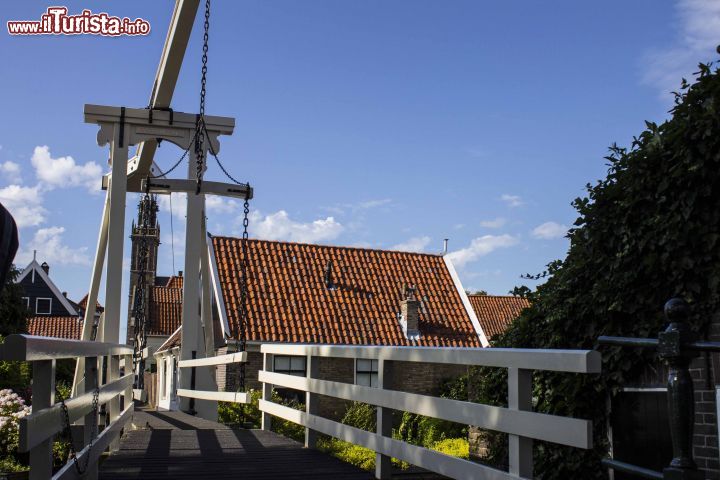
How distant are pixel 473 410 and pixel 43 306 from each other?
48759 millimetres

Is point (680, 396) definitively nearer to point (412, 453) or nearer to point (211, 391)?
point (412, 453)

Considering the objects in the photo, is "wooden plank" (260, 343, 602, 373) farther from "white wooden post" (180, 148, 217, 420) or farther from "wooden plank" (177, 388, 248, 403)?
"white wooden post" (180, 148, 217, 420)

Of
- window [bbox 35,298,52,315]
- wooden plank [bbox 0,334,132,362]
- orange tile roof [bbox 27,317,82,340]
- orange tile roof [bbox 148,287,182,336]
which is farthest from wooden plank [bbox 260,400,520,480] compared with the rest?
window [bbox 35,298,52,315]

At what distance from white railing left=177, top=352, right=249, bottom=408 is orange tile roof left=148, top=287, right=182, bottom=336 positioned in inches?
1423

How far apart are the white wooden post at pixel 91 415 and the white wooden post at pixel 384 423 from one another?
2.05 m

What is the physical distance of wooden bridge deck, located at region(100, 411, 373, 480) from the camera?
6.08 m

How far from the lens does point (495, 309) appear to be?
38000mm

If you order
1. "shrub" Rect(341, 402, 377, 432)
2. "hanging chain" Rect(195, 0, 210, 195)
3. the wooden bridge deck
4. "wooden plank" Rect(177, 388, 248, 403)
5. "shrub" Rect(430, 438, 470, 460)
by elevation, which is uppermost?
"hanging chain" Rect(195, 0, 210, 195)

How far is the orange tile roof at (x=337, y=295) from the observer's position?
75.8 feet

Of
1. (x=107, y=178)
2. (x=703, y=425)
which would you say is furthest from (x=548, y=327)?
(x=107, y=178)

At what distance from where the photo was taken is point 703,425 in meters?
6.50

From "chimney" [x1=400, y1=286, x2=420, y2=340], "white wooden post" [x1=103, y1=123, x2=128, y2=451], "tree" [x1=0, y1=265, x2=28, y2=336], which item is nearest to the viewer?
"white wooden post" [x1=103, y1=123, x2=128, y2=451]

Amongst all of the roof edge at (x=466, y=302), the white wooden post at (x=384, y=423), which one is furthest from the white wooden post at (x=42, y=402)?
the roof edge at (x=466, y=302)

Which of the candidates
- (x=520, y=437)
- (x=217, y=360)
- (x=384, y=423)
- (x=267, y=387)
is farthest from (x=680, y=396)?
(x=217, y=360)
